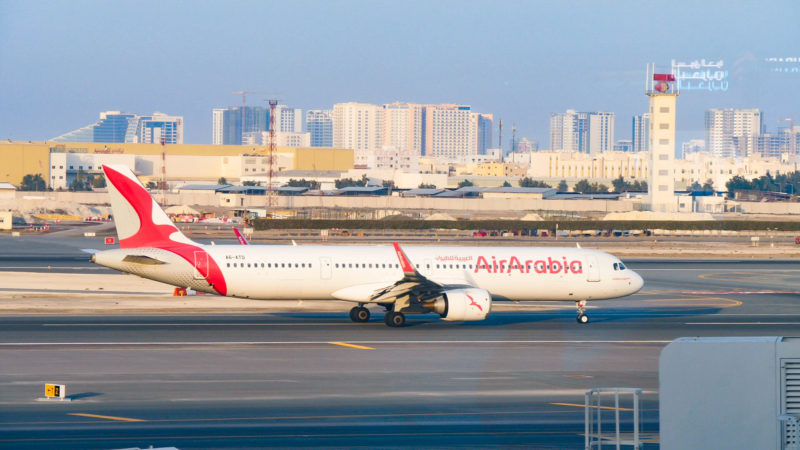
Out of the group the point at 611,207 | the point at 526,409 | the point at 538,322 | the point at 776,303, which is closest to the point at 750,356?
the point at 526,409

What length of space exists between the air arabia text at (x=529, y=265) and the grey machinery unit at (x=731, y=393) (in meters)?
31.5

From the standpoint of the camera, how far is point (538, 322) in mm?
45000

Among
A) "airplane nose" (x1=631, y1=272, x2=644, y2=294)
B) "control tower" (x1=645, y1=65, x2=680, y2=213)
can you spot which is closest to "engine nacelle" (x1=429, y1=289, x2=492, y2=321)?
"airplane nose" (x1=631, y1=272, x2=644, y2=294)

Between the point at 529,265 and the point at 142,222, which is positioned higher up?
the point at 142,222

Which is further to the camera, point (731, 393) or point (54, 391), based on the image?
point (54, 391)

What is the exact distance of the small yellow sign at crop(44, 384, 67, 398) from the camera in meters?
26.0

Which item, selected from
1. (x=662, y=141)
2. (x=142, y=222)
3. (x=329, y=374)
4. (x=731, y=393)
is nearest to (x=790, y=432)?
(x=731, y=393)

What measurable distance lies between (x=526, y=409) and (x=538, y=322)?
1941 centimetres

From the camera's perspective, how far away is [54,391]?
2603 centimetres

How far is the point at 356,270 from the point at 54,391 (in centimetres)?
1815

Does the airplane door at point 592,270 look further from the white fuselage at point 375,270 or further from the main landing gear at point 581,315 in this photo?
the main landing gear at point 581,315

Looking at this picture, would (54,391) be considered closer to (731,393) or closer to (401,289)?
(401,289)

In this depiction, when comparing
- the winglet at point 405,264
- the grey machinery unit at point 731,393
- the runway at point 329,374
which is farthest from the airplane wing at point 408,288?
the grey machinery unit at point 731,393

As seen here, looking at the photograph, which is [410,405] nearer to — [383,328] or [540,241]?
[383,328]
